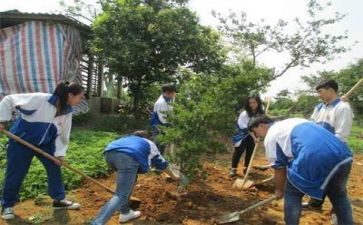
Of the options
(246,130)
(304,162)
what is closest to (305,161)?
(304,162)

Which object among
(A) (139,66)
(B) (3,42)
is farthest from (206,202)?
(B) (3,42)

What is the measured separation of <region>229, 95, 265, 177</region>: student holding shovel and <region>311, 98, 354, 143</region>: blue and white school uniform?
5.60 ft

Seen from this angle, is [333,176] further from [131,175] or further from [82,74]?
[82,74]

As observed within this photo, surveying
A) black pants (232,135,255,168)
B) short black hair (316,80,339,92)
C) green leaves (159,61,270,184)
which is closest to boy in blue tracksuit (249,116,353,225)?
short black hair (316,80,339,92)

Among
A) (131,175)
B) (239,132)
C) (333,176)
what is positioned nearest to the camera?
(333,176)

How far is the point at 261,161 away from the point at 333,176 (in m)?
6.02

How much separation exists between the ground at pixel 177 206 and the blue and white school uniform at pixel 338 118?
3.81ft

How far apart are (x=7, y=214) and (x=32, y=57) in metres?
7.54

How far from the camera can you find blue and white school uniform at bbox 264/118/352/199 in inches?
155

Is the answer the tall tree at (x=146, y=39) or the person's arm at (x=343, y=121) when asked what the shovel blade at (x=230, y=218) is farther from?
the tall tree at (x=146, y=39)

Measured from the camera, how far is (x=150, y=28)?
42.4 feet

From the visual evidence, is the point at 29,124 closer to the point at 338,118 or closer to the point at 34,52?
the point at 338,118

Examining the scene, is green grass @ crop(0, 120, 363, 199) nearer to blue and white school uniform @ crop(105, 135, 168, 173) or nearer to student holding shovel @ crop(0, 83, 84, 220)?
student holding shovel @ crop(0, 83, 84, 220)

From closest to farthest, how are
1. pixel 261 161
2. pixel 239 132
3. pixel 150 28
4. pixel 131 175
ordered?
1. pixel 131 175
2. pixel 239 132
3. pixel 261 161
4. pixel 150 28
